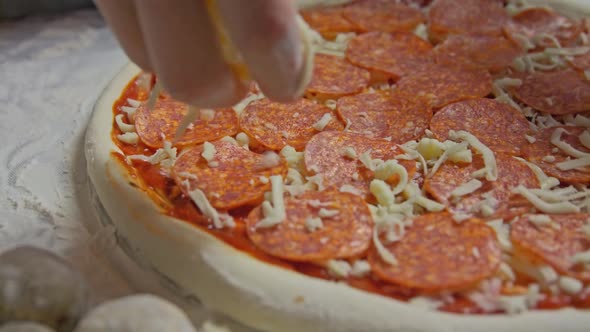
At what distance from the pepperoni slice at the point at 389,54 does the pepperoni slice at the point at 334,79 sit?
0.05 metres

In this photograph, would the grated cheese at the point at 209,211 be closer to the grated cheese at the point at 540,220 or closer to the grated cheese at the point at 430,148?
the grated cheese at the point at 430,148

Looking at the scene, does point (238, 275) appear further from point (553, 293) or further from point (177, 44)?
point (553, 293)

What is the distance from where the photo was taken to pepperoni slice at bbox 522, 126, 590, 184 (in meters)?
1.95

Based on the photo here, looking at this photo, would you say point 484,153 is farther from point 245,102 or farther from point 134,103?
point 134,103

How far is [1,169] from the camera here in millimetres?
2268

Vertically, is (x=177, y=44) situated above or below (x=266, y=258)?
above

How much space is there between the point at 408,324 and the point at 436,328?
6 cm

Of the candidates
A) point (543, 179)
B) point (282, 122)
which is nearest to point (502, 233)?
point (543, 179)

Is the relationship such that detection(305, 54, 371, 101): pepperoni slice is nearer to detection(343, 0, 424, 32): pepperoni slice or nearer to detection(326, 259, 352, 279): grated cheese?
detection(343, 0, 424, 32): pepperoni slice

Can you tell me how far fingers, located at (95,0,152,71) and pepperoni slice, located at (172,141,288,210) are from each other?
40 centimetres

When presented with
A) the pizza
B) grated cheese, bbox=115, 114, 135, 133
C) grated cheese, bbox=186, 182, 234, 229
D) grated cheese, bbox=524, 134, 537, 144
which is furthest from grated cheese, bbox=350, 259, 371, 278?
grated cheese, bbox=115, 114, 135, 133

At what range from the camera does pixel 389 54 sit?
2.61 metres

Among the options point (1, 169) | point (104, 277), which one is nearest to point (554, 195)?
point (104, 277)

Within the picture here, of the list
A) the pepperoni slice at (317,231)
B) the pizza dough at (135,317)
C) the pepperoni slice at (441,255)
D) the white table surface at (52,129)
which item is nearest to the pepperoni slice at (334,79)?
the pepperoni slice at (317,231)
